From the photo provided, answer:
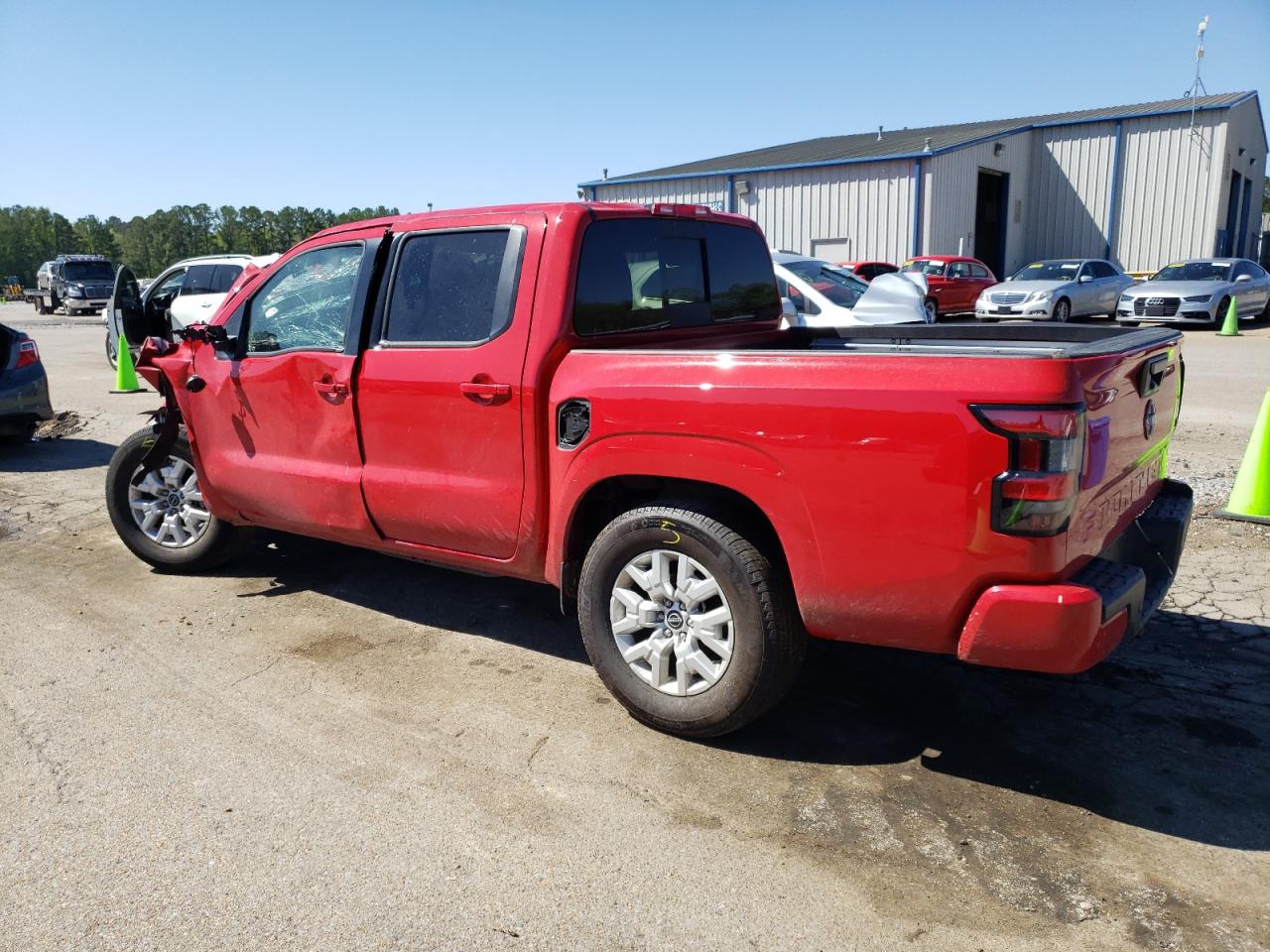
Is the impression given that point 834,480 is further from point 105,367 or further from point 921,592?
point 105,367

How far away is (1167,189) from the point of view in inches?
1171

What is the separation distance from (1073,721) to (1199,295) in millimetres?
19298

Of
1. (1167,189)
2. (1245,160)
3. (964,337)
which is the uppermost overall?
(1245,160)

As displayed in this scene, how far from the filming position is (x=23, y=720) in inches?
152

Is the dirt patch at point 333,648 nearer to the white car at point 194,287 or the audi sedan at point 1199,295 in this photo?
the white car at point 194,287

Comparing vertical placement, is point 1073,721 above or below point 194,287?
below

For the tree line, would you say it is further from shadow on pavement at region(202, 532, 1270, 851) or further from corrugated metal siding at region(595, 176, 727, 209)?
shadow on pavement at region(202, 532, 1270, 851)

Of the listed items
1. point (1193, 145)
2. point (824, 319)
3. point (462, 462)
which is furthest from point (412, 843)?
point (1193, 145)

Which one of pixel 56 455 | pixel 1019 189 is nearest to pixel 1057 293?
pixel 1019 189

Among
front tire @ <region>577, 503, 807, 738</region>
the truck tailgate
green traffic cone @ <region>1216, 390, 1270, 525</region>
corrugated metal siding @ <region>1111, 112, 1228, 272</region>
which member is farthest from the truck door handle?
corrugated metal siding @ <region>1111, 112, 1228, 272</region>

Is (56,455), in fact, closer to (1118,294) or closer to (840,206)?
(1118,294)

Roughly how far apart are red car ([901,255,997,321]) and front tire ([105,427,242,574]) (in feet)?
62.5

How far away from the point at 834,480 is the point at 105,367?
17.4 m

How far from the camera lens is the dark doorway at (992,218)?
31.9 meters
